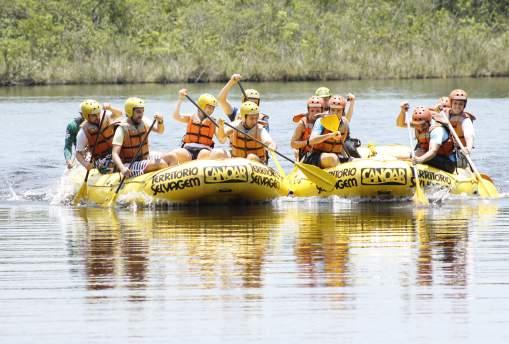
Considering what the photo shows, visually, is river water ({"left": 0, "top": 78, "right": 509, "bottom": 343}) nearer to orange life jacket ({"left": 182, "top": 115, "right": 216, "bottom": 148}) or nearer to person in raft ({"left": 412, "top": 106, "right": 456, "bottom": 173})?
person in raft ({"left": 412, "top": 106, "right": 456, "bottom": 173})

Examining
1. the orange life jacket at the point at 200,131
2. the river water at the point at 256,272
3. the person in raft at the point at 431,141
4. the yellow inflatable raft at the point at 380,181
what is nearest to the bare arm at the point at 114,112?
the orange life jacket at the point at 200,131

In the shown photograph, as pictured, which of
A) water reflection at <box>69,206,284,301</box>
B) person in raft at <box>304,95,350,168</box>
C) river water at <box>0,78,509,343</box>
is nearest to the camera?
river water at <box>0,78,509,343</box>

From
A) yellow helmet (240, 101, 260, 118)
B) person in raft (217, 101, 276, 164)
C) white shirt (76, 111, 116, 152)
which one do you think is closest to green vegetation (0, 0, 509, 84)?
person in raft (217, 101, 276, 164)

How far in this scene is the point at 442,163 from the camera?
647 inches

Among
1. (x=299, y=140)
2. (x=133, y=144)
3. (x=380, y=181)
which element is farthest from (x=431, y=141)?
(x=133, y=144)

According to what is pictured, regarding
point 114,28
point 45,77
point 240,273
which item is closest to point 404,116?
point 240,273

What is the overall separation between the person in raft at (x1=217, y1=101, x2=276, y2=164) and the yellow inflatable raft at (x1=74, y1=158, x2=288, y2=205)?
530mm

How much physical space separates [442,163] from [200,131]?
113 inches

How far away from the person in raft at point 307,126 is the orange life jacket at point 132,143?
175 cm

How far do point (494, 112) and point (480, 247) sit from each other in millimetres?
19348

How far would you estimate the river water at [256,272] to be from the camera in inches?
340

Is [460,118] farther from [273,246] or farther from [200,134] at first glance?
[273,246]

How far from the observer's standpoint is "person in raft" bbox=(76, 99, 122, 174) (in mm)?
16359

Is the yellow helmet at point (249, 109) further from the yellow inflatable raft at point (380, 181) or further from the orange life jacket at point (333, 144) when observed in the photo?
the yellow inflatable raft at point (380, 181)
